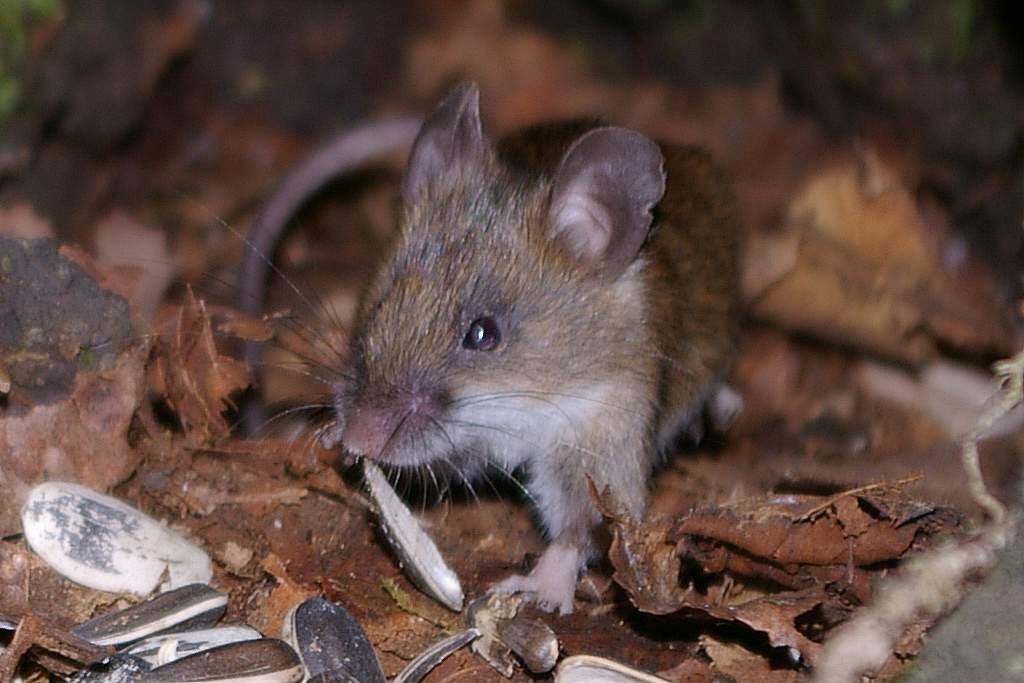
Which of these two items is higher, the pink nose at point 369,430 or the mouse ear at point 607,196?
the mouse ear at point 607,196

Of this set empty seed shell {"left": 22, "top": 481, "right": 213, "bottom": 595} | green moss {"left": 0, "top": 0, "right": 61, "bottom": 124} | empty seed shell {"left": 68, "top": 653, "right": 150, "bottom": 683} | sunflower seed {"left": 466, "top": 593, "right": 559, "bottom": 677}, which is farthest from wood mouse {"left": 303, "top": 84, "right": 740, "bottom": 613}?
green moss {"left": 0, "top": 0, "right": 61, "bottom": 124}

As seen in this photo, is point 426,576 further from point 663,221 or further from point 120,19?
point 120,19

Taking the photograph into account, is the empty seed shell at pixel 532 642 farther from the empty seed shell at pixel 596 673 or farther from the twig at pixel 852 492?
the twig at pixel 852 492

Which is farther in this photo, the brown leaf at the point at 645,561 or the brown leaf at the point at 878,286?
the brown leaf at the point at 878,286

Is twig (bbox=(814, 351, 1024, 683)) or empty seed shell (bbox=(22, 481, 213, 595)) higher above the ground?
twig (bbox=(814, 351, 1024, 683))

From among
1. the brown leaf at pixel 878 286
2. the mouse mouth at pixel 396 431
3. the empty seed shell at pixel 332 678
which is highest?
the mouse mouth at pixel 396 431

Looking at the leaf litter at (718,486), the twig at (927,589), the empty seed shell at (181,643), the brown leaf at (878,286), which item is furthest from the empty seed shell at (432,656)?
the brown leaf at (878,286)

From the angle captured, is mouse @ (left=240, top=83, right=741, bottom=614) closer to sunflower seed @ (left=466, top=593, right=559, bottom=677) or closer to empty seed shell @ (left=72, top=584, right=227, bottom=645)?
sunflower seed @ (left=466, top=593, right=559, bottom=677)
